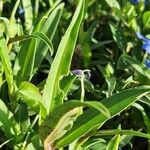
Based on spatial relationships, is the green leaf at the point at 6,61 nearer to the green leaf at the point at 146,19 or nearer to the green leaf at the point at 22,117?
the green leaf at the point at 22,117

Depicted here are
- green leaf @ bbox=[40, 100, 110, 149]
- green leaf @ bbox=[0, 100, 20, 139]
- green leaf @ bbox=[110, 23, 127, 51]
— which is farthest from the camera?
green leaf @ bbox=[110, 23, 127, 51]

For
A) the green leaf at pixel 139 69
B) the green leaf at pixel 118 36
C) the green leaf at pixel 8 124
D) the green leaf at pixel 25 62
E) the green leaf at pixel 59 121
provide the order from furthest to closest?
the green leaf at pixel 118 36, the green leaf at pixel 139 69, the green leaf at pixel 25 62, the green leaf at pixel 8 124, the green leaf at pixel 59 121

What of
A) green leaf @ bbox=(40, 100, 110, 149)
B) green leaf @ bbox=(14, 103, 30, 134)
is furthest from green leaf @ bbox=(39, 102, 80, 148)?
green leaf @ bbox=(14, 103, 30, 134)

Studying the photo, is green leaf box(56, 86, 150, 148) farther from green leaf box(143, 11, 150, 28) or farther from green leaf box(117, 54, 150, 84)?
green leaf box(143, 11, 150, 28)

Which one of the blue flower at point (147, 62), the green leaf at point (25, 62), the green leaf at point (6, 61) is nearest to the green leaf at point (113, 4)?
the blue flower at point (147, 62)

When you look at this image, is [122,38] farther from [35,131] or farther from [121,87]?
[35,131]

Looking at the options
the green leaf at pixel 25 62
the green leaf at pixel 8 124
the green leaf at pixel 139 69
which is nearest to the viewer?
the green leaf at pixel 8 124

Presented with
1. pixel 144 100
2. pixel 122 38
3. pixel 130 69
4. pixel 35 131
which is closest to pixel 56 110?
pixel 35 131

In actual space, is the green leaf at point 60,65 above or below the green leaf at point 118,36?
above
